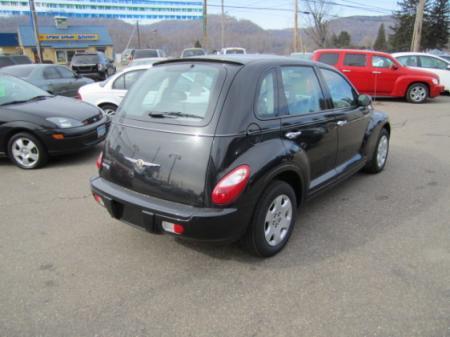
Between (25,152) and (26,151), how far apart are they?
0.08 ft

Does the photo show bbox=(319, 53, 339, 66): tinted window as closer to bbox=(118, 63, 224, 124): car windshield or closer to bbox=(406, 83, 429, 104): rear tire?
bbox=(406, 83, 429, 104): rear tire

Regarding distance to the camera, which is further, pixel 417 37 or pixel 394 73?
pixel 417 37

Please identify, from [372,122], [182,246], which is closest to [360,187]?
[372,122]

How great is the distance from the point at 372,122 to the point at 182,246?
3.15 m

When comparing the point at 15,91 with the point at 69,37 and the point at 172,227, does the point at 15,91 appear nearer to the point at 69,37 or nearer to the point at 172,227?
the point at 172,227

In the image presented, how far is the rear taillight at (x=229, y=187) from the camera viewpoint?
266 cm

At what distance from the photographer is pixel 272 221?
10.3 feet

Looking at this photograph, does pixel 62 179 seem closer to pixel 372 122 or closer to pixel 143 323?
pixel 143 323

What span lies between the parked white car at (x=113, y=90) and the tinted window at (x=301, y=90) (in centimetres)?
525

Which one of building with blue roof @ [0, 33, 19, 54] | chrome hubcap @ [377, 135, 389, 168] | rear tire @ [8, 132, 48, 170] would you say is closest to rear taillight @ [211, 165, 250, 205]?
chrome hubcap @ [377, 135, 389, 168]

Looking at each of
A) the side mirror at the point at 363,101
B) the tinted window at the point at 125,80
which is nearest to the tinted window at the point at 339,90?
the side mirror at the point at 363,101

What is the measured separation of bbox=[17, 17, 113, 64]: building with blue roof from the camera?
46000 millimetres

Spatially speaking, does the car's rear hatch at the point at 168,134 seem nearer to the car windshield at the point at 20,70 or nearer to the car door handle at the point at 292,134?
the car door handle at the point at 292,134

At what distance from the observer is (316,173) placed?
12.3 feet
